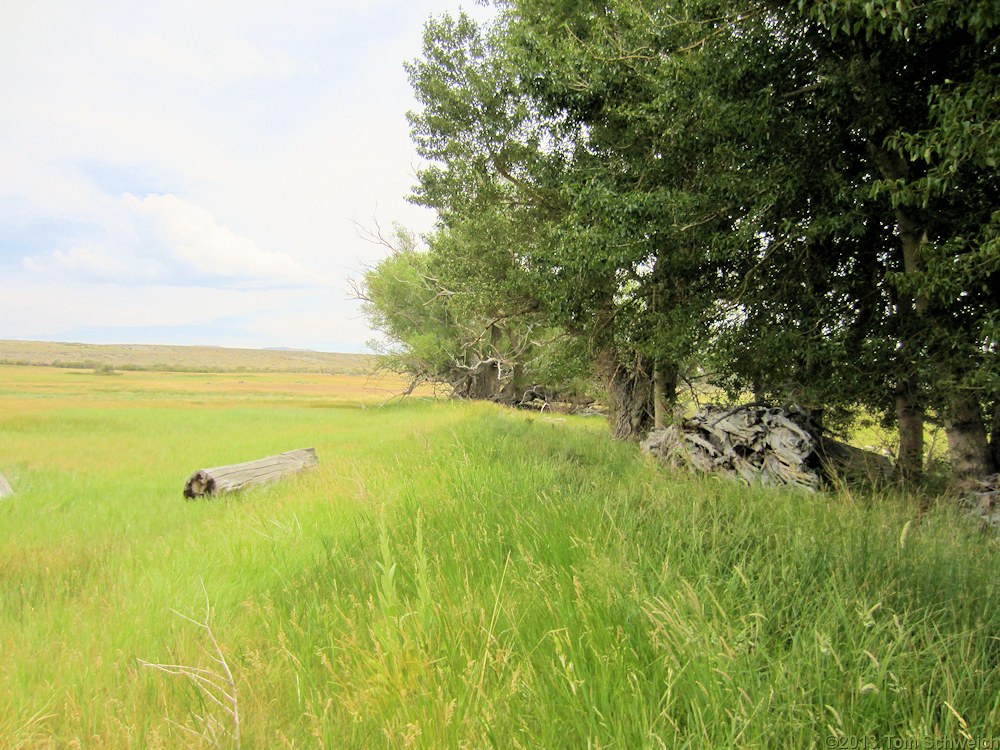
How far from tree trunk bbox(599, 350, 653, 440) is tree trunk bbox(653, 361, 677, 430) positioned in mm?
758

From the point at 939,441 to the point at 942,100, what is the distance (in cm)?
1156

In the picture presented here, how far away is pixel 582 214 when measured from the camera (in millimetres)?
9227

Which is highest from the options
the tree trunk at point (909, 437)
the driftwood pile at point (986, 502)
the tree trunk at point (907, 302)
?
the tree trunk at point (907, 302)

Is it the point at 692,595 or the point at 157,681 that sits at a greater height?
the point at 692,595

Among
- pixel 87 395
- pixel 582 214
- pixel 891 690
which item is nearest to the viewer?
pixel 891 690

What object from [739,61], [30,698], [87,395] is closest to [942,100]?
[739,61]

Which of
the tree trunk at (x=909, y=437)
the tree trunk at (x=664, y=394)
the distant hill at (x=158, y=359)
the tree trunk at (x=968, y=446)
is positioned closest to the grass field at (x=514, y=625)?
the tree trunk at (x=968, y=446)

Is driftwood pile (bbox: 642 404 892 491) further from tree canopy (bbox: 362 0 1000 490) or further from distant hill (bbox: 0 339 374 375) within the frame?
distant hill (bbox: 0 339 374 375)

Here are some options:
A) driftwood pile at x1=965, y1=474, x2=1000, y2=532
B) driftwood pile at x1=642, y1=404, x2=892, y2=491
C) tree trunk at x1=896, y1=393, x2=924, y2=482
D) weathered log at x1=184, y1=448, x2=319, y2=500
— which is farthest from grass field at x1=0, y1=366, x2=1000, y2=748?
tree trunk at x1=896, y1=393, x2=924, y2=482

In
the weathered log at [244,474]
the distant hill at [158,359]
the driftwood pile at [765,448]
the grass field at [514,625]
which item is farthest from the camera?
the distant hill at [158,359]

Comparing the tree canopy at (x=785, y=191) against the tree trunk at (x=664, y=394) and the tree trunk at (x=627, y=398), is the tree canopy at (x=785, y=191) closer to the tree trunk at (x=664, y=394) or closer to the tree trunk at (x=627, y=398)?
the tree trunk at (x=664, y=394)

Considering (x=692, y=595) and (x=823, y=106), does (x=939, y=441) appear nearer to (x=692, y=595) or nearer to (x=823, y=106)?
(x=823, y=106)

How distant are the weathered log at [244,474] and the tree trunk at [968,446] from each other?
38.7ft

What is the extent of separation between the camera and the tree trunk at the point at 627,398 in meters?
13.9
